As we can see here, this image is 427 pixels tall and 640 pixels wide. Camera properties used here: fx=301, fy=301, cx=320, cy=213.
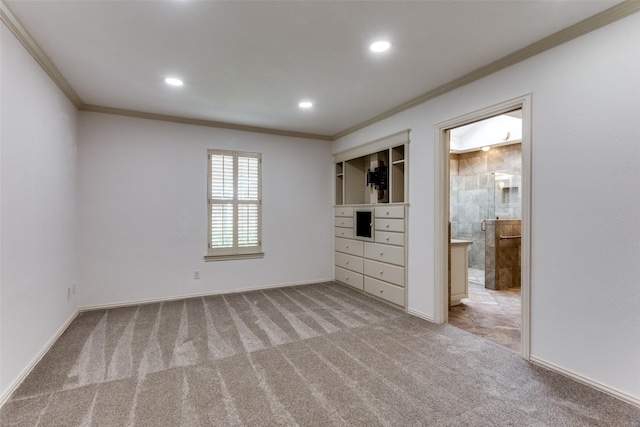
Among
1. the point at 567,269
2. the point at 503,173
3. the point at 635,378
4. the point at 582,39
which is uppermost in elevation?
the point at 582,39

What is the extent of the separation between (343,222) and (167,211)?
9.17 ft

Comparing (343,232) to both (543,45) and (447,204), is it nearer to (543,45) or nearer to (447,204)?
(447,204)

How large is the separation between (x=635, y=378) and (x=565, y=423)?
0.65 m

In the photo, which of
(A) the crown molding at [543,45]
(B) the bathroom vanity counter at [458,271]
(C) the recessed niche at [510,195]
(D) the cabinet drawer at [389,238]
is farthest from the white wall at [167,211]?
(C) the recessed niche at [510,195]

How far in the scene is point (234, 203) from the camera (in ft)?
15.7

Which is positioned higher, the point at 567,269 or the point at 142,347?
the point at 567,269

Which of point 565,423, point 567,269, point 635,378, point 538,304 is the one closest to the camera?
point 565,423

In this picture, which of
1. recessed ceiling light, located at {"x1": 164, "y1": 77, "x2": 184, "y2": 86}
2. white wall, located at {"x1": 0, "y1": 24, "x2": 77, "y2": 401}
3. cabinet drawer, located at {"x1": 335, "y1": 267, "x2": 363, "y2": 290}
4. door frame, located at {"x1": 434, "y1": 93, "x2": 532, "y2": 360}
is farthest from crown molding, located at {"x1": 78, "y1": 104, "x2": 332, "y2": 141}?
door frame, located at {"x1": 434, "y1": 93, "x2": 532, "y2": 360}

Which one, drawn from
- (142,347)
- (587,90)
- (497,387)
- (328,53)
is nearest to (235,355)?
(142,347)

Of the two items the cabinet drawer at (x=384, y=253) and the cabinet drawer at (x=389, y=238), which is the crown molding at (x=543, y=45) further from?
the cabinet drawer at (x=384, y=253)

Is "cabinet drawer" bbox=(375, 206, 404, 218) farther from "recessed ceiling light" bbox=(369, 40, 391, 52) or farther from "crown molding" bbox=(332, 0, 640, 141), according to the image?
"recessed ceiling light" bbox=(369, 40, 391, 52)

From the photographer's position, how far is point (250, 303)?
420 centimetres

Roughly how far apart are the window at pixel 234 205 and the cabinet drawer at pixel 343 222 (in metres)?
1.41

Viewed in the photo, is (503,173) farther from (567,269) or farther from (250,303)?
(250,303)
